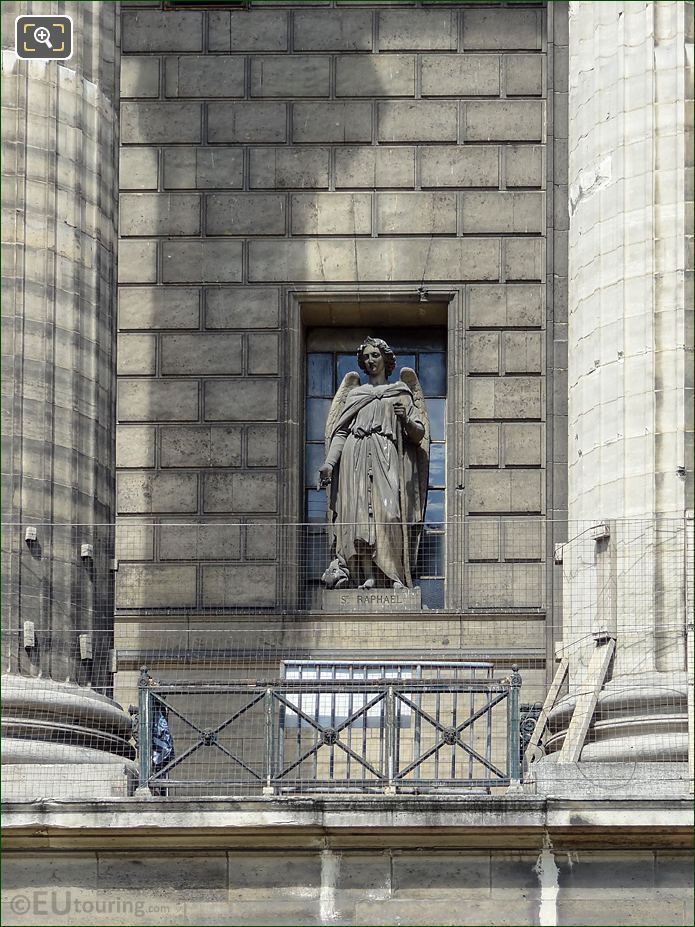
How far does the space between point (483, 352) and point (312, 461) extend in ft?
9.02

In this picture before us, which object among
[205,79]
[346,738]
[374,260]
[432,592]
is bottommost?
[346,738]

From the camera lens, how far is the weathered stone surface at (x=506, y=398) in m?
27.0

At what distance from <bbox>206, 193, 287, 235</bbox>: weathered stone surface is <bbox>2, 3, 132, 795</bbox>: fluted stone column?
21.0 feet

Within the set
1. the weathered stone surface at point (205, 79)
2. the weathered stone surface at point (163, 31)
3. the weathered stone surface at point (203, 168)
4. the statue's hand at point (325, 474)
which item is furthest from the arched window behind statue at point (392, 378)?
the weathered stone surface at point (163, 31)

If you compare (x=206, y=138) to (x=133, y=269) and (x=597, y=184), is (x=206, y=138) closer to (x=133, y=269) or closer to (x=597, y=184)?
(x=133, y=269)

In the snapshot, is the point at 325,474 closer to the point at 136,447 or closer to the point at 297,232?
the point at 136,447

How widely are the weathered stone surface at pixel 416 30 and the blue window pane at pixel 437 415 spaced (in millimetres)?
4807

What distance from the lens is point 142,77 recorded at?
91.9 feet

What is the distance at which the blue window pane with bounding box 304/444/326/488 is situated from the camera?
1089 inches

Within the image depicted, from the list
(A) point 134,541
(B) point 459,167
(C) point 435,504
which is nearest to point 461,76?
(B) point 459,167

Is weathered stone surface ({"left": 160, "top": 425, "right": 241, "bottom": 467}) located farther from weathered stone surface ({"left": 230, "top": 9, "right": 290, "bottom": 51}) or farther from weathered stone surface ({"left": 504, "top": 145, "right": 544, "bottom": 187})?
weathered stone surface ({"left": 230, "top": 9, "right": 290, "bottom": 51})

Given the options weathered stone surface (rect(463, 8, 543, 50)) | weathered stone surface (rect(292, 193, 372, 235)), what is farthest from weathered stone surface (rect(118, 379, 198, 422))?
weathered stone surface (rect(463, 8, 543, 50))

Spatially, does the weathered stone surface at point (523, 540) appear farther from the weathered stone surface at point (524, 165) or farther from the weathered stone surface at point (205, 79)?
the weathered stone surface at point (205, 79)

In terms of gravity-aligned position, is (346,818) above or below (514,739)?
below
